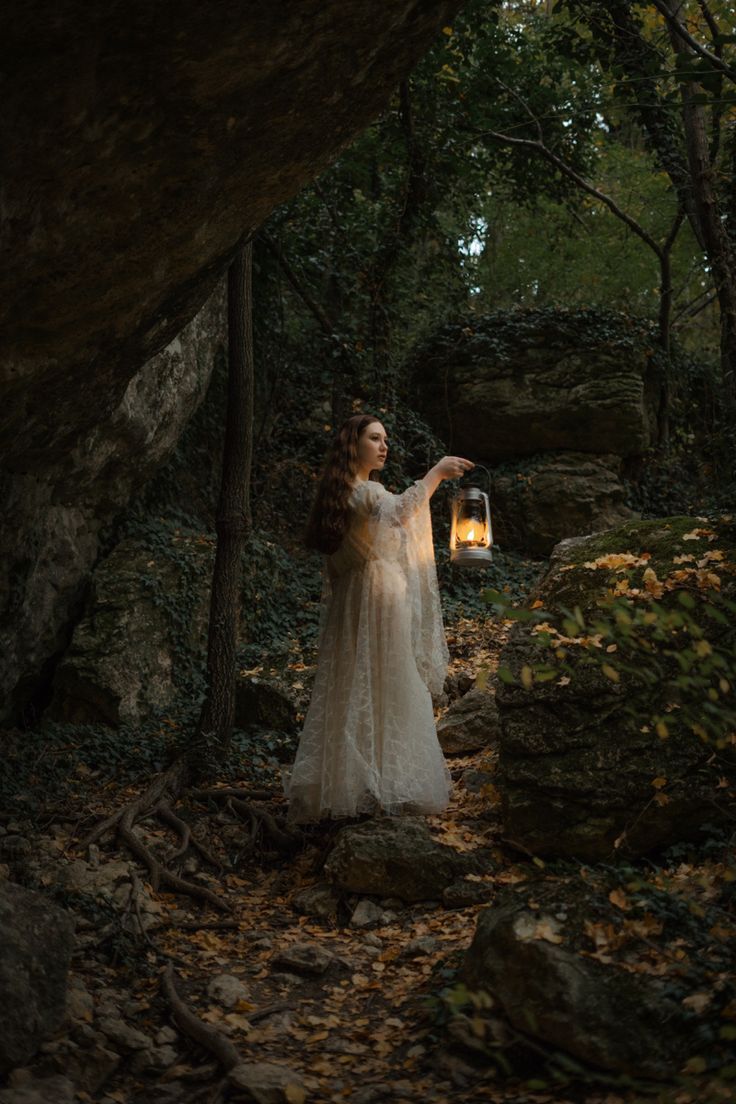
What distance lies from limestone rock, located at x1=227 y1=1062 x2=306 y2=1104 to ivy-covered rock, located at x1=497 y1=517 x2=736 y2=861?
6.43 ft

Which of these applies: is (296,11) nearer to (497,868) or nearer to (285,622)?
(497,868)

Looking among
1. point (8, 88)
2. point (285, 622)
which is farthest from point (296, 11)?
point (285, 622)

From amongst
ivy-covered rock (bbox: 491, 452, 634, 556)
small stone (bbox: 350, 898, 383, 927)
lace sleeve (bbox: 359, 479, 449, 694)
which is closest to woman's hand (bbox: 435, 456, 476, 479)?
lace sleeve (bbox: 359, 479, 449, 694)

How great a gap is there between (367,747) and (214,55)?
3.87 m

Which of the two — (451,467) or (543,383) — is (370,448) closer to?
(451,467)

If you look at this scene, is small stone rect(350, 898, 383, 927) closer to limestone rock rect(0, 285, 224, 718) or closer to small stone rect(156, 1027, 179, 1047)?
small stone rect(156, 1027, 179, 1047)

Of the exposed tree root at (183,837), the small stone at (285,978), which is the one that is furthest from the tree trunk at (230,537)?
the small stone at (285,978)

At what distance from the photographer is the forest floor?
3240mm

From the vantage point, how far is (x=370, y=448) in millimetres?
6086

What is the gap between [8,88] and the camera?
10.9 ft

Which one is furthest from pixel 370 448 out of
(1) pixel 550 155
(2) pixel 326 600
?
(1) pixel 550 155

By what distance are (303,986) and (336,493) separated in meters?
2.98

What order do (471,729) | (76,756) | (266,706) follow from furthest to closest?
1. (266,706)
2. (76,756)
3. (471,729)

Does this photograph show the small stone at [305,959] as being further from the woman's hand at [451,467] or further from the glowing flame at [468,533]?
the woman's hand at [451,467]
